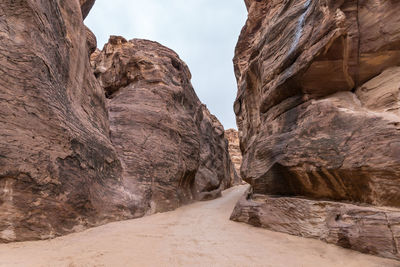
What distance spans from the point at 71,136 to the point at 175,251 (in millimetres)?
3706

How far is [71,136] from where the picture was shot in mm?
4793

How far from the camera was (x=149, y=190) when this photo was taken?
7.51 metres

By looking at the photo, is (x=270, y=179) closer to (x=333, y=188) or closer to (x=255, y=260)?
(x=333, y=188)

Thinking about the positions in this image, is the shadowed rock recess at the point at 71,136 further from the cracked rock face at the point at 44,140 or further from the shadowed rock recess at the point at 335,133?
the shadowed rock recess at the point at 335,133

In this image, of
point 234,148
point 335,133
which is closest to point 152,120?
point 335,133

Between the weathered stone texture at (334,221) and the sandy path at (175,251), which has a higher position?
the weathered stone texture at (334,221)

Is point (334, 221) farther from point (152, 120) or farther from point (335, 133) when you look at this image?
point (152, 120)

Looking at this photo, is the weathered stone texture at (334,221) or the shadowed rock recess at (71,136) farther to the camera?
the shadowed rock recess at (71,136)

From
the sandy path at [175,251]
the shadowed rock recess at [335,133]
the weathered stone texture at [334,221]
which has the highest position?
the shadowed rock recess at [335,133]

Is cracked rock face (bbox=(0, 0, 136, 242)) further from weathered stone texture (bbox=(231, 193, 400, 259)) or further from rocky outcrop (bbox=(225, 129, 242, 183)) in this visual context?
rocky outcrop (bbox=(225, 129, 242, 183))

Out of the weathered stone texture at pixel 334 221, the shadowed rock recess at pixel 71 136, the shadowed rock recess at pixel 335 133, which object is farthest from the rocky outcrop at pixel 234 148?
the weathered stone texture at pixel 334 221

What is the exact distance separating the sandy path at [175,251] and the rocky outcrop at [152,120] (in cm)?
289

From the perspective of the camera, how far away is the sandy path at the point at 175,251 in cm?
275

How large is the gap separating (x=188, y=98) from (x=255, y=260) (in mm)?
10966
